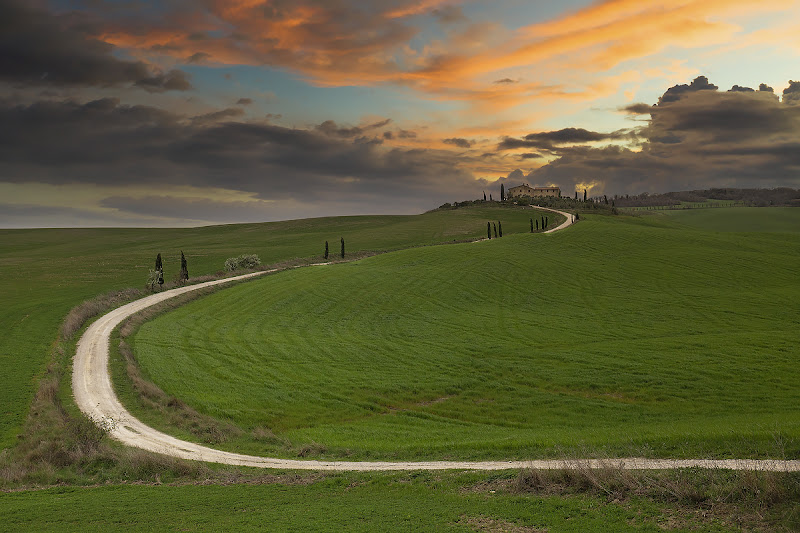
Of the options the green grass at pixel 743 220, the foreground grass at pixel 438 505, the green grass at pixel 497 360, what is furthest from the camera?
the green grass at pixel 743 220

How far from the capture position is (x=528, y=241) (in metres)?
85.3

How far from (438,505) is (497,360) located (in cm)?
2108

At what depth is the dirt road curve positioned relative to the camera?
52.4 ft

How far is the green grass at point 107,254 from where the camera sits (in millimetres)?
38844

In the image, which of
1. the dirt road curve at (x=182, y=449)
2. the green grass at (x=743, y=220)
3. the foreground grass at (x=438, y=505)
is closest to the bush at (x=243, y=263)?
the dirt road curve at (x=182, y=449)

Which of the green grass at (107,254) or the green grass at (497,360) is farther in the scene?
the green grass at (107,254)

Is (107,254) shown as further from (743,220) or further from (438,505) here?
(743,220)

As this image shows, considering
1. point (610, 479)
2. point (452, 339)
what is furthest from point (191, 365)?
point (610, 479)

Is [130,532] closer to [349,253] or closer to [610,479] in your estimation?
[610,479]

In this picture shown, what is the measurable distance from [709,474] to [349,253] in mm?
83721

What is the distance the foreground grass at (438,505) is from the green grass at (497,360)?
156 inches

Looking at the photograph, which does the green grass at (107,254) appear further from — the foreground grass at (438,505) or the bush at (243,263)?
the foreground grass at (438,505)

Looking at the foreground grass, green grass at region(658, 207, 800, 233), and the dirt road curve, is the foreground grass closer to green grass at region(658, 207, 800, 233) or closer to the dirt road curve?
the dirt road curve

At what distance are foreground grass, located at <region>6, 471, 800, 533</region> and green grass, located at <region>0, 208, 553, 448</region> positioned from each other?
12.5 meters
